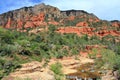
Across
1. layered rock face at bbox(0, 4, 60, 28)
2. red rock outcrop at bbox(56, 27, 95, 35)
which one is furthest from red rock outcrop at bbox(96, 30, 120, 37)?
layered rock face at bbox(0, 4, 60, 28)

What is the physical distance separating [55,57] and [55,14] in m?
70.4

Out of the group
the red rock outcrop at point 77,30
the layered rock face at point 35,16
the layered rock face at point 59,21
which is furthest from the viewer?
the layered rock face at point 35,16

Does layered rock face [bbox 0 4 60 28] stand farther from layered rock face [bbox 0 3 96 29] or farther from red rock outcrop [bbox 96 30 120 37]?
red rock outcrop [bbox 96 30 120 37]

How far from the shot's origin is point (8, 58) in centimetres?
6638

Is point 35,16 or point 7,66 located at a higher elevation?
point 35,16

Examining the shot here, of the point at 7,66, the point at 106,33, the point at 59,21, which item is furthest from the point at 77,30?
the point at 7,66

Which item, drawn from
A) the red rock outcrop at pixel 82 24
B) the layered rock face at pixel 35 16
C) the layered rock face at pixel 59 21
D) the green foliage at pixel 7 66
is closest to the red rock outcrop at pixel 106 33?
the layered rock face at pixel 59 21

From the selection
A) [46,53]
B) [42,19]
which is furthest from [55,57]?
[42,19]

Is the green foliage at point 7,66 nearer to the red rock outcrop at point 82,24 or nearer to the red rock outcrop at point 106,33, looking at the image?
the red rock outcrop at point 106,33

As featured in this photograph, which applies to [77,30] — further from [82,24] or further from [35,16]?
[35,16]

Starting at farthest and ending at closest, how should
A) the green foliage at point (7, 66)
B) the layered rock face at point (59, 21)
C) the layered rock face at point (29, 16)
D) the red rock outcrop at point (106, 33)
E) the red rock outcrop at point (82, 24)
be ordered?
the layered rock face at point (29, 16), the red rock outcrop at point (82, 24), the layered rock face at point (59, 21), the red rock outcrop at point (106, 33), the green foliage at point (7, 66)

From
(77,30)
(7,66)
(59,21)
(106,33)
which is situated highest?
(59,21)

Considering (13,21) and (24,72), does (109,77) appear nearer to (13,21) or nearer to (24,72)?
(24,72)

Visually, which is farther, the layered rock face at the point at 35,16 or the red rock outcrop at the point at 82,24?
the red rock outcrop at the point at 82,24
